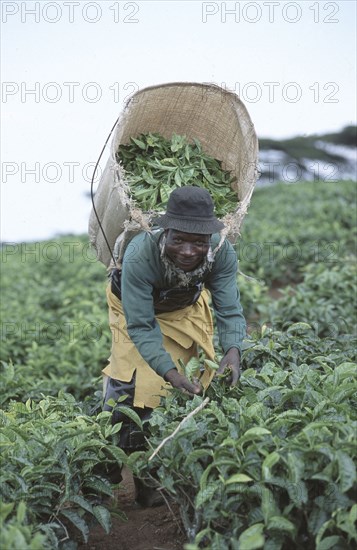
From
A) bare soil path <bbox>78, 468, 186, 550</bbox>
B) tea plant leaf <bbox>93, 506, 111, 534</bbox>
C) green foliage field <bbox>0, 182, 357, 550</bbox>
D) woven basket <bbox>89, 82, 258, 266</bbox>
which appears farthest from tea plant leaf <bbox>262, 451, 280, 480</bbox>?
woven basket <bbox>89, 82, 258, 266</bbox>

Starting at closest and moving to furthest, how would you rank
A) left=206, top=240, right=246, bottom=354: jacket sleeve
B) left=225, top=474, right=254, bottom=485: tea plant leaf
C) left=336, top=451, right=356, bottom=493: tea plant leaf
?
left=336, top=451, right=356, bottom=493: tea plant leaf → left=225, top=474, right=254, bottom=485: tea plant leaf → left=206, top=240, right=246, bottom=354: jacket sleeve

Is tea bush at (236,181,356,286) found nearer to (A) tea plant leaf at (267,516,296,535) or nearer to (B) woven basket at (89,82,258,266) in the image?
(B) woven basket at (89,82,258,266)

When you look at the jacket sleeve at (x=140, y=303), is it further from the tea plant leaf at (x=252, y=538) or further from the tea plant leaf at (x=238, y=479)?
the tea plant leaf at (x=252, y=538)

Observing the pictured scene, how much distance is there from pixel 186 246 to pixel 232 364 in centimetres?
60

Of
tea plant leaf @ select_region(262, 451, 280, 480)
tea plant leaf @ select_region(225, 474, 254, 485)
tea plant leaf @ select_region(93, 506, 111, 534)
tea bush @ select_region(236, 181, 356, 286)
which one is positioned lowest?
tea bush @ select_region(236, 181, 356, 286)

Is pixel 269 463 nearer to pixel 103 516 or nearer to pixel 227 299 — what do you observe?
pixel 103 516

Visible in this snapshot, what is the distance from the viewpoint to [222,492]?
106 inches

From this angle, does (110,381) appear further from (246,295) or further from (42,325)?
(42,325)

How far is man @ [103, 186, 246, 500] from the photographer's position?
3.21 m

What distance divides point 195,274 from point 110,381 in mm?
775

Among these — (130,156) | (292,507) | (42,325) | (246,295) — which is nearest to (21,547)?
(292,507)

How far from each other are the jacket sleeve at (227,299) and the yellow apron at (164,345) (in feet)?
0.69

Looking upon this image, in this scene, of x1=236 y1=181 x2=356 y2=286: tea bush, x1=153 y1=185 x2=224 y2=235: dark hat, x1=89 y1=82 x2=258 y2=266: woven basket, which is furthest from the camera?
x1=236 y1=181 x2=356 y2=286: tea bush

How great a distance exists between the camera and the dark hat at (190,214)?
3.15 m
